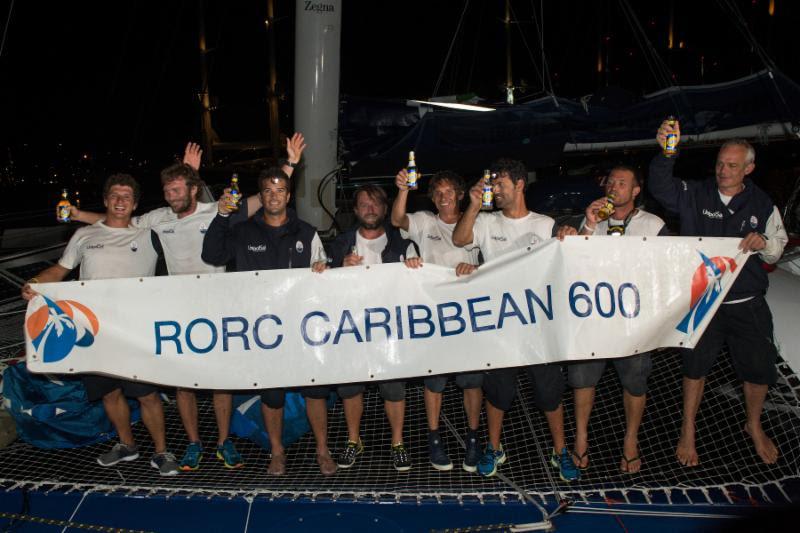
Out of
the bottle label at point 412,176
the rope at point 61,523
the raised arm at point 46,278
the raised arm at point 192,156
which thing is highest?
the raised arm at point 192,156

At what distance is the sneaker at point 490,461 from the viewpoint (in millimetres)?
4129

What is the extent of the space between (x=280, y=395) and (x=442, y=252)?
152 centimetres

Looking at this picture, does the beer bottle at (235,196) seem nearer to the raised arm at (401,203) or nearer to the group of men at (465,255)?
the group of men at (465,255)

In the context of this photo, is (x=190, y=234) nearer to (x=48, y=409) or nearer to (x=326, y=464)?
(x=48, y=409)

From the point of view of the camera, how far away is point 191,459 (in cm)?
→ 431

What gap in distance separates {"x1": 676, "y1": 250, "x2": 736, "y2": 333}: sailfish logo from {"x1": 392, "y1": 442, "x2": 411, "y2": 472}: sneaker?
214 centimetres

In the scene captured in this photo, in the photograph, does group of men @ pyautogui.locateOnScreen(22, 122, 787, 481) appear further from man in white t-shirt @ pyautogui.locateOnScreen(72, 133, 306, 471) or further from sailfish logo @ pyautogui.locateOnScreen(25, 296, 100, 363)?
sailfish logo @ pyautogui.locateOnScreen(25, 296, 100, 363)

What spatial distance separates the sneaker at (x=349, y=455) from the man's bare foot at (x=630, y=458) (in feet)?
6.17

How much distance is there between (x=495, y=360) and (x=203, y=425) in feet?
9.36

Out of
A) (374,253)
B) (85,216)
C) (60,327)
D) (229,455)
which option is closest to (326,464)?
(229,455)

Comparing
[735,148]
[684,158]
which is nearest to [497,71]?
[684,158]

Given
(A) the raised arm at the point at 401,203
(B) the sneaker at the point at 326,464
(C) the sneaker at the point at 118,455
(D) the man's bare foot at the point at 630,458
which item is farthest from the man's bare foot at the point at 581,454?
(C) the sneaker at the point at 118,455

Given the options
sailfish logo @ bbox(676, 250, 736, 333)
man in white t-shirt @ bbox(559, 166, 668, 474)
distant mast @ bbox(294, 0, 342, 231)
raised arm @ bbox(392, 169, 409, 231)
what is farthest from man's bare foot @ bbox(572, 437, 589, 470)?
distant mast @ bbox(294, 0, 342, 231)

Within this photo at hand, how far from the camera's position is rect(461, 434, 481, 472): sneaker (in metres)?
4.22
